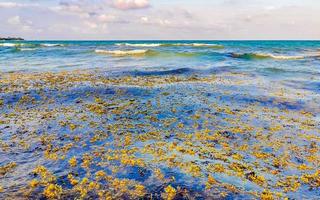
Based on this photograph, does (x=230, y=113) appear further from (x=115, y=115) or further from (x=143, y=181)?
(x=143, y=181)

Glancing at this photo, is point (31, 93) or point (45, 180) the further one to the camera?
point (31, 93)

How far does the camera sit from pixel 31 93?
15.1m

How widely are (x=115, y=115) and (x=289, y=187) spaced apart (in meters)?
6.77

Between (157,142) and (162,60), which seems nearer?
(157,142)

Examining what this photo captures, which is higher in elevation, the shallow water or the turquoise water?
the turquoise water

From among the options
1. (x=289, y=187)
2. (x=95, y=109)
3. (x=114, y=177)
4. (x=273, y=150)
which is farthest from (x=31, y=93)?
(x=289, y=187)

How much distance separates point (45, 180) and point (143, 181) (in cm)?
201

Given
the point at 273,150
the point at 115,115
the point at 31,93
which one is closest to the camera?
the point at 273,150

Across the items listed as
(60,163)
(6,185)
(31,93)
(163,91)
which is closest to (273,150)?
(60,163)

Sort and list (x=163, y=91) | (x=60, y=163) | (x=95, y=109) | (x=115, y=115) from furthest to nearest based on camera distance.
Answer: (x=163, y=91) < (x=95, y=109) < (x=115, y=115) < (x=60, y=163)

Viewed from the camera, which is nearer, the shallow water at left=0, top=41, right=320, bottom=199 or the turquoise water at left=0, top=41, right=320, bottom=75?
the shallow water at left=0, top=41, right=320, bottom=199

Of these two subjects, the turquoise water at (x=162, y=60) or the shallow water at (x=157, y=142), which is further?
the turquoise water at (x=162, y=60)

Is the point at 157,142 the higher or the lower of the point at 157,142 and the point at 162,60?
the lower

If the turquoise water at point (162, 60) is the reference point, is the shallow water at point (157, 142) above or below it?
below
